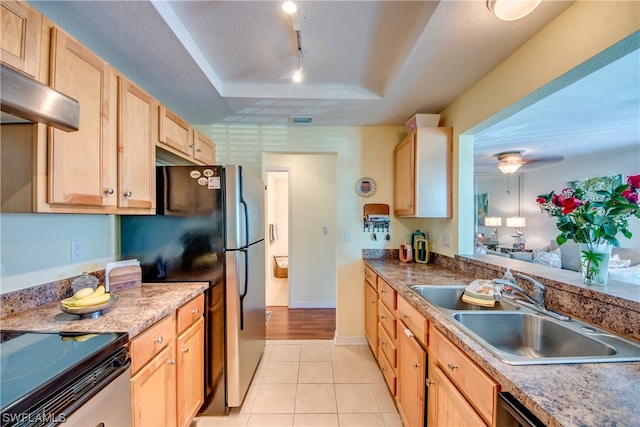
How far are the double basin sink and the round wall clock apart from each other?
153 cm

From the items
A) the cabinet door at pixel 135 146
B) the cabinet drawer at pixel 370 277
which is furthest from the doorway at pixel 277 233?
the cabinet door at pixel 135 146

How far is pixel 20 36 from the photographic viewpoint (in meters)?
0.92

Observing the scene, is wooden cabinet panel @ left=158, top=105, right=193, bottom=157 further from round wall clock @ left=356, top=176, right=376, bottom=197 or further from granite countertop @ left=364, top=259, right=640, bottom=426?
granite countertop @ left=364, top=259, right=640, bottom=426

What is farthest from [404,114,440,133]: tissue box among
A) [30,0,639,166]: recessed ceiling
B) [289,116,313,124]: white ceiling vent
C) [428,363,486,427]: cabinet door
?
[428,363,486,427]: cabinet door

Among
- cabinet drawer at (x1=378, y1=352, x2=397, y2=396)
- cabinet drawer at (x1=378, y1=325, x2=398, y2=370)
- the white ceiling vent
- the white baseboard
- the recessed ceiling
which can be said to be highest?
the recessed ceiling

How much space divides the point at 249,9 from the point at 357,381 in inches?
106

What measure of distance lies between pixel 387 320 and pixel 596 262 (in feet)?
4.09

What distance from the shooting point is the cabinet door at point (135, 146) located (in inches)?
54.3

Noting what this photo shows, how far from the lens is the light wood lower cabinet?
114cm

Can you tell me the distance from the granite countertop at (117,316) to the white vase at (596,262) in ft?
6.79

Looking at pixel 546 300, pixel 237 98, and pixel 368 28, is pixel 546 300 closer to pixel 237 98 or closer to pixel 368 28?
pixel 368 28

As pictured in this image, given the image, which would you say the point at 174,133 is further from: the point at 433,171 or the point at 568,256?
the point at 568,256

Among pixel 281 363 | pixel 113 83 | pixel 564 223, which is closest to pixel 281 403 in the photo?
pixel 281 363

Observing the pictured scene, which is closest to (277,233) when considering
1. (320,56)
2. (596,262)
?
(320,56)
